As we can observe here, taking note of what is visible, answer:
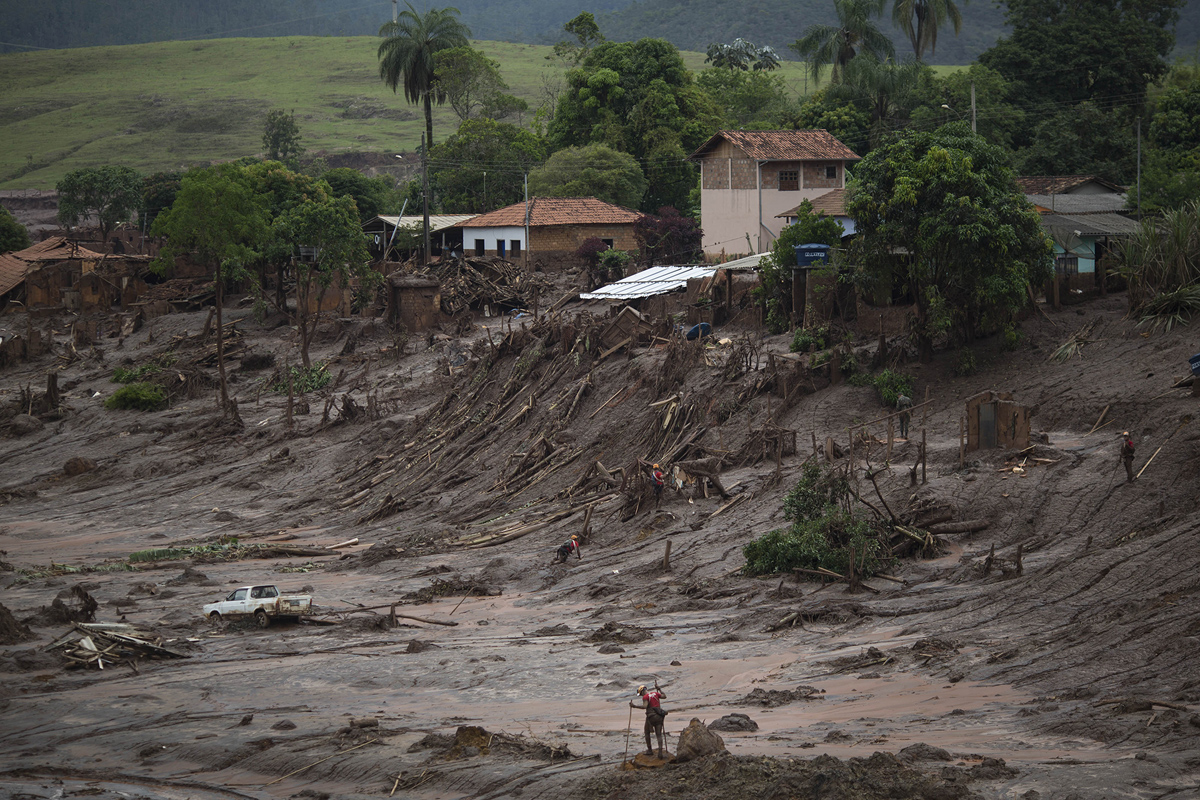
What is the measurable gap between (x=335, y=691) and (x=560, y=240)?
156 feet

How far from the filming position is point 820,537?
842 inches

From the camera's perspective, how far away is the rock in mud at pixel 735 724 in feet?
44.9

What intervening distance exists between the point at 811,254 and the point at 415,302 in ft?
65.1

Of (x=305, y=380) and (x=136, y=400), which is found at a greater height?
(x=305, y=380)

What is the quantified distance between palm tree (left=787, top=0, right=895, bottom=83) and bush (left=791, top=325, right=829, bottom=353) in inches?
1812

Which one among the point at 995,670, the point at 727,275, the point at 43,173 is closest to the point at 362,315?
the point at 727,275

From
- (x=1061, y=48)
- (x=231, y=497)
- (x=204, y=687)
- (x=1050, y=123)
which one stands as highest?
(x=1061, y=48)

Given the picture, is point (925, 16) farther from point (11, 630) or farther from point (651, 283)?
point (11, 630)

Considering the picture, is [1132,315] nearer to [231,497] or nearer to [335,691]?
[335,691]

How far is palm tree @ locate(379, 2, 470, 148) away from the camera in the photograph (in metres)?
84.1

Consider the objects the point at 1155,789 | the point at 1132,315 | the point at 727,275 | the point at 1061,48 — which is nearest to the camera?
the point at 1155,789

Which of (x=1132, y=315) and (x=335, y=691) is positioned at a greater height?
(x=1132, y=315)

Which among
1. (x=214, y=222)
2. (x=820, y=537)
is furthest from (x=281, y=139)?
(x=820, y=537)

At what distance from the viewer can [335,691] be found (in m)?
16.6
